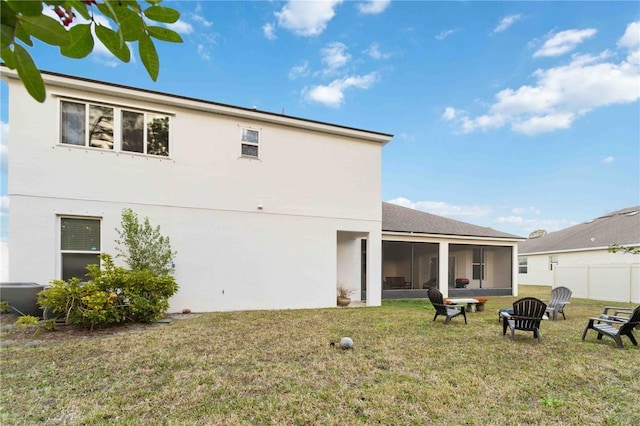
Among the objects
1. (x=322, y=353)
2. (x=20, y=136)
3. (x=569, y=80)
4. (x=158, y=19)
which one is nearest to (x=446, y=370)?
(x=322, y=353)

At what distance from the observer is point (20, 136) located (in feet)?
28.4

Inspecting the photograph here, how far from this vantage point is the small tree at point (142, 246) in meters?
9.19

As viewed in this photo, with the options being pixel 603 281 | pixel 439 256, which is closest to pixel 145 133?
pixel 439 256

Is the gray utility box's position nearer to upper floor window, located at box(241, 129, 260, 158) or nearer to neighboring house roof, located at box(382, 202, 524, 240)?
upper floor window, located at box(241, 129, 260, 158)

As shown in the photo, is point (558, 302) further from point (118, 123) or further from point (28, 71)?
point (118, 123)

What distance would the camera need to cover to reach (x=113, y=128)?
9.63 m

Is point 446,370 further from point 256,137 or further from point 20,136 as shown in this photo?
point 20,136

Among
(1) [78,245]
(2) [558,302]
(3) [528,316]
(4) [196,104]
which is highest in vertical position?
(4) [196,104]

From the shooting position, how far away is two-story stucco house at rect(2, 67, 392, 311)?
28.8 feet

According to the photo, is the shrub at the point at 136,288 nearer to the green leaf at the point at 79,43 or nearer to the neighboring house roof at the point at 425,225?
the green leaf at the point at 79,43

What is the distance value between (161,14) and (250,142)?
10.7 m

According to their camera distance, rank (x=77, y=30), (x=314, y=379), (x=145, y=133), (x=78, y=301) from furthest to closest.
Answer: (x=145, y=133), (x=78, y=301), (x=314, y=379), (x=77, y=30)

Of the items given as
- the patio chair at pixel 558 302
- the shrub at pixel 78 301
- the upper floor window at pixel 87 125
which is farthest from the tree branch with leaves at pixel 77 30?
the patio chair at pixel 558 302

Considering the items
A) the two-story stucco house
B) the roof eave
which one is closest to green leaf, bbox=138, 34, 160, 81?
the roof eave
